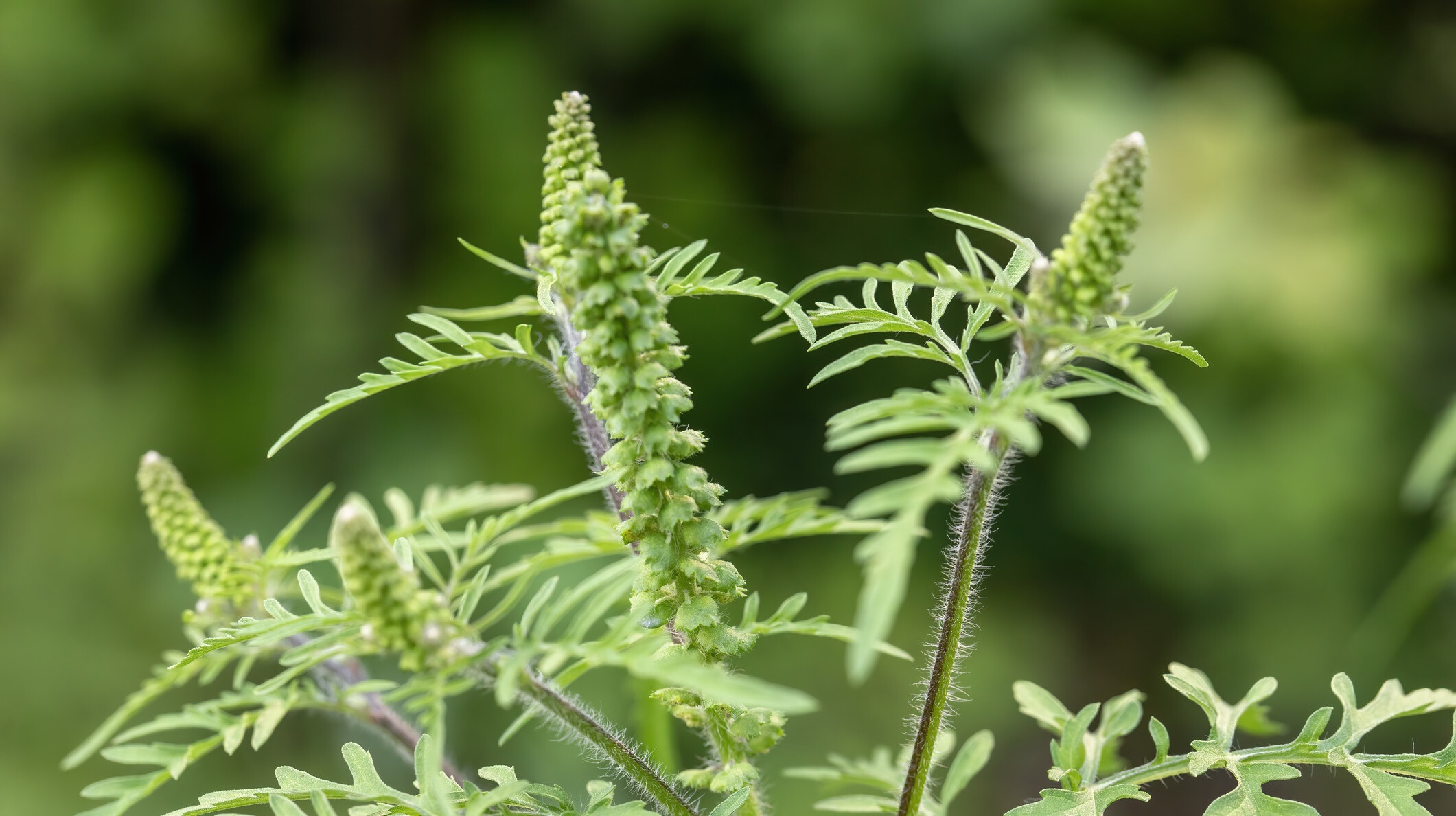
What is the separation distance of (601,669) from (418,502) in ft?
3.15

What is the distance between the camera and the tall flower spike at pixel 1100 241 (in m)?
0.64

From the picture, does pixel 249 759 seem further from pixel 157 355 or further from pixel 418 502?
pixel 157 355

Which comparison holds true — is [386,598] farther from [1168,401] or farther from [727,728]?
[1168,401]

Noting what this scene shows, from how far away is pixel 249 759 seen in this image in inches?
140

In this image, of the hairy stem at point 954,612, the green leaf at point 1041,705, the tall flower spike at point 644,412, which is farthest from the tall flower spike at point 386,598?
the green leaf at point 1041,705

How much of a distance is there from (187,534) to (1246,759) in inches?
35.5

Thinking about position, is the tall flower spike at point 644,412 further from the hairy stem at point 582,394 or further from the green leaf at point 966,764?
the green leaf at point 966,764

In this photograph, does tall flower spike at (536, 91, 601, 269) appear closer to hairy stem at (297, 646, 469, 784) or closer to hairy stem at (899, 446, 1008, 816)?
hairy stem at (899, 446, 1008, 816)

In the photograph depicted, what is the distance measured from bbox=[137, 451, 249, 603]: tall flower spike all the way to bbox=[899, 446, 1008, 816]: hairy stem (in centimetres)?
59

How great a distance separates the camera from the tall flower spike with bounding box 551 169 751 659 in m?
0.64

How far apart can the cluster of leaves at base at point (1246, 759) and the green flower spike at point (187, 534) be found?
696 mm

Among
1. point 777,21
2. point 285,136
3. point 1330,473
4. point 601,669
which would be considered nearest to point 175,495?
point 601,669

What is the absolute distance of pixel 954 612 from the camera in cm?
75

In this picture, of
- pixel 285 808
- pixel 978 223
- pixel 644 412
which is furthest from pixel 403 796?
pixel 978 223
